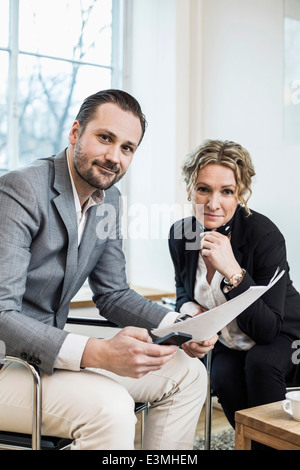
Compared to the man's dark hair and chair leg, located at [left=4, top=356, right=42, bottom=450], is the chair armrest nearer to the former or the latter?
chair leg, located at [left=4, top=356, right=42, bottom=450]

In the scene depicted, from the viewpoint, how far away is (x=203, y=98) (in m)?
3.46

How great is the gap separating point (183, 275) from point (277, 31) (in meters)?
1.58

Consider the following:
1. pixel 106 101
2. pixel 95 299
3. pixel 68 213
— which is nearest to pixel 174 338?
pixel 68 213

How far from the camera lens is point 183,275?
230 centimetres

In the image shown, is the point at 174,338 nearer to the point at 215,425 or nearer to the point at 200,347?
the point at 200,347

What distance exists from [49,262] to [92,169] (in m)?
0.32

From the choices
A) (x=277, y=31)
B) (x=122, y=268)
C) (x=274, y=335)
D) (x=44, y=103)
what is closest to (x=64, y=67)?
(x=44, y=103)

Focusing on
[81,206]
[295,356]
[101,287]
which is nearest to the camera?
[81,206]

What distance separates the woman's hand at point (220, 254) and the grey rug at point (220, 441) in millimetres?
1089

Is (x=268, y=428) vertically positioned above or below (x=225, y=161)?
below

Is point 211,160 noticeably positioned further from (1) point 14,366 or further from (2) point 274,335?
(1) point 14,366

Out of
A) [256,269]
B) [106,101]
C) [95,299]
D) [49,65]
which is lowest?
[95,299]
